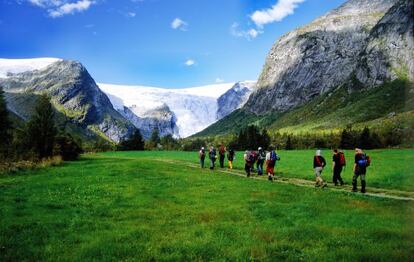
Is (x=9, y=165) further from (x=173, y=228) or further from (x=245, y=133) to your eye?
(x=245, y=133)

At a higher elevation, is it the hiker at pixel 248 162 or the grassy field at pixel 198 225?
the hiker at pixel 248 162

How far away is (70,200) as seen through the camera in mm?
23625

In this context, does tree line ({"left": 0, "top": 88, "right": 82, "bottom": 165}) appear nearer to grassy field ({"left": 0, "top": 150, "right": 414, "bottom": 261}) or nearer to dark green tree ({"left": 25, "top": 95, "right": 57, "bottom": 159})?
dark green tree ({"left": 25, "top": 95, "right": 57, "bottom": 159})

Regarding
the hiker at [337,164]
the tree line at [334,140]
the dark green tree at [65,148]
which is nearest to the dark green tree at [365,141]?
the tree line at [334,140]

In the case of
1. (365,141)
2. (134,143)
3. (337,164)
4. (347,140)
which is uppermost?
(347,140)

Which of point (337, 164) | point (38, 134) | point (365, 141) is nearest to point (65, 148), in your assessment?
point (38, 134)

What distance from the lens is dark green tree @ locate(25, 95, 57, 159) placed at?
69.1 meters

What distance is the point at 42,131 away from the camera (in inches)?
2751

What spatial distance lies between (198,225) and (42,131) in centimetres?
5904

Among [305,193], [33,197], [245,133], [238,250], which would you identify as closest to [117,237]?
[238,250]

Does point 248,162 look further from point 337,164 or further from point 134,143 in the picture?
point 134,143

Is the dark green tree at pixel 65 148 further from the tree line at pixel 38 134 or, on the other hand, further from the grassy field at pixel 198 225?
the grassy field at pixel 198 225

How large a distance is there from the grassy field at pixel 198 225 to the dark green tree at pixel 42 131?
143ft

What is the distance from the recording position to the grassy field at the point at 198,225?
1263 centimetres
